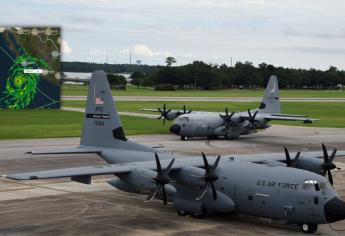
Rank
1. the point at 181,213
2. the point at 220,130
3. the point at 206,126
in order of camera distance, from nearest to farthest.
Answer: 1. the point at 181,213
2. the point at 206,126
3. the point at 220,130

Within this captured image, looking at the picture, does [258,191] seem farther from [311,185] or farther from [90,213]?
[90,213]

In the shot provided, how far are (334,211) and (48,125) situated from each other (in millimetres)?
60543

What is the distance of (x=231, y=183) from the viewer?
2723 cm

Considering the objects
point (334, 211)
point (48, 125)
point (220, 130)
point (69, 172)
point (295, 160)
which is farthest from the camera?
point (48, 125)

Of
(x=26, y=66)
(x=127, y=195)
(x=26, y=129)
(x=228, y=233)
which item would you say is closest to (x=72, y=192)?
(x=127, y=195)

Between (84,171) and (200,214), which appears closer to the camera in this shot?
(84,171)

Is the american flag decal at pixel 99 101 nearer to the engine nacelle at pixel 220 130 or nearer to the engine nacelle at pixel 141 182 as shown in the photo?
the engine nacelle at pixel 141 182

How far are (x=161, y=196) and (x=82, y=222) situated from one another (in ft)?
13.1

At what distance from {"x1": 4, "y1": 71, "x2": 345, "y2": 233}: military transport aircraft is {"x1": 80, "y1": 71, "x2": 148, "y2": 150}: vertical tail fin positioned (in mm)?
1354

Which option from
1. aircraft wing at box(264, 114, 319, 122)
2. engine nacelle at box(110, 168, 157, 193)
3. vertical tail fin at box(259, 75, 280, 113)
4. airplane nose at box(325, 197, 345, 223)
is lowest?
airplane nose at box(325, 197, 345, 223)

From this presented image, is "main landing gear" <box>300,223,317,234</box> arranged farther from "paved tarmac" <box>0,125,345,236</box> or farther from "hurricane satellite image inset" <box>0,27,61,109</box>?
"hurricane satellite image inset" <box>0,27,61,109</box>

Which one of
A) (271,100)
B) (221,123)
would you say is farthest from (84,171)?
(271,100)

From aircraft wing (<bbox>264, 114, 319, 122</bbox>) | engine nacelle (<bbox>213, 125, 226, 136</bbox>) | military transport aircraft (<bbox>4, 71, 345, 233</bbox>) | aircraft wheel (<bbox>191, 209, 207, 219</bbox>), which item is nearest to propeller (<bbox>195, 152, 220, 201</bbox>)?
military transport aircraft (<bbox>4, 71, 345, 233</bbox>)

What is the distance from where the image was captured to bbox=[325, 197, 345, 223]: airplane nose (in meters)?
24.1
